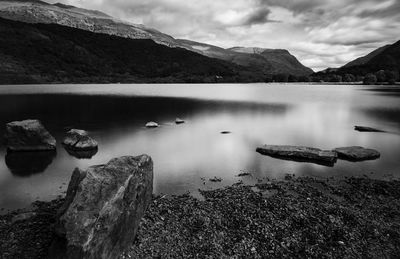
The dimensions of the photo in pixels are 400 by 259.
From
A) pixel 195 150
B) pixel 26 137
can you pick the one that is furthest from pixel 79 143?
pixel 195 150

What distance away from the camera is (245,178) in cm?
2725

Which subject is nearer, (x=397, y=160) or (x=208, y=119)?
(x=397, y=160)

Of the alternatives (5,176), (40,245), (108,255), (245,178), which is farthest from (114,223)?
(5,176)

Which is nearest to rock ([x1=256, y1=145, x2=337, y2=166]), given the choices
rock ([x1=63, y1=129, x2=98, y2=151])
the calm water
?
the calm water

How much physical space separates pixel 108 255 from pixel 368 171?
28096 millimetres

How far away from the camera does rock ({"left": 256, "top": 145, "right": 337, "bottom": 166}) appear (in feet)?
108

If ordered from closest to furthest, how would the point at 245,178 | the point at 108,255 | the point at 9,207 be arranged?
1. the point at 108,255
2. the point at 9,207
3. the point at 245,178

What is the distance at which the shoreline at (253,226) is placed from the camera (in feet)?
48.6

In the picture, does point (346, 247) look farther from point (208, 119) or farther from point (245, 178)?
point (208, 119)

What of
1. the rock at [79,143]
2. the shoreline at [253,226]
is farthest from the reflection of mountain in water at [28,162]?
the shoreline at [253,226]

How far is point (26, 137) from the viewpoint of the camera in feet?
121

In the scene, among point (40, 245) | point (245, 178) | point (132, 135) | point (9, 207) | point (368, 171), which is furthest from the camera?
point (132, 135)

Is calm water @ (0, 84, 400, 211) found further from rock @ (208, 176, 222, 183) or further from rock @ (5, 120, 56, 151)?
rock @ (5, 120, 56, 151)

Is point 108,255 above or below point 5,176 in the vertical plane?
above
